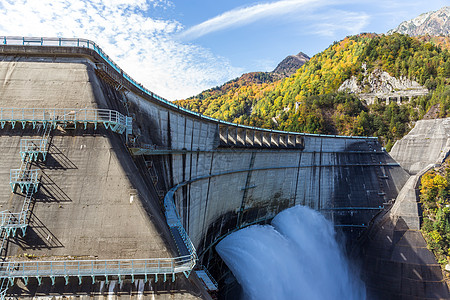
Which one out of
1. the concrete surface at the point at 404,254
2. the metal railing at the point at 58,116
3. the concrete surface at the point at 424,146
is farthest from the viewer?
the concrete surface at the point at 424,146

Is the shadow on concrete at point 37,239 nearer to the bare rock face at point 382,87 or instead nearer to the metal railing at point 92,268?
the metal railing at point 92,268

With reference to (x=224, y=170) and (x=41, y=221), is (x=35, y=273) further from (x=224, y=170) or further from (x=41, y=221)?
(x=224, y=170)

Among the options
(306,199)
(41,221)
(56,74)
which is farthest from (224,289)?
(56,74)

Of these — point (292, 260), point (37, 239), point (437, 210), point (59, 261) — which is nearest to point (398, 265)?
point (437, 210)

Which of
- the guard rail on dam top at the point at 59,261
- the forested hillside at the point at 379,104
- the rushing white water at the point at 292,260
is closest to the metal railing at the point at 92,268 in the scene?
the guard rail on dam top at the point at 59,261

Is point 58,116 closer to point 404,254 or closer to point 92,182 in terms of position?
point 92,182

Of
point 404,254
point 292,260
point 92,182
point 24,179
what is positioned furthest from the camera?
point 404,254

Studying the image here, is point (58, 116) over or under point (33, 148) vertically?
over
